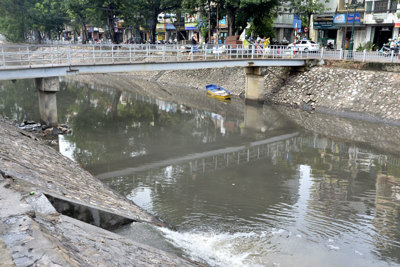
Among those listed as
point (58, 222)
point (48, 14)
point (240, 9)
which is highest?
point (48, 14)

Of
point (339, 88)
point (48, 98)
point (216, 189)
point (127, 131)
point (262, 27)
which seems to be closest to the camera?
point (216, 189)

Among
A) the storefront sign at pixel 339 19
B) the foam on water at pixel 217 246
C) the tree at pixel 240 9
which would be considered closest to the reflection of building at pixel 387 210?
the foam on water at pixel 217 246

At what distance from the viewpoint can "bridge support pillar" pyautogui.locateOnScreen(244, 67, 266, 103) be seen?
30.5m

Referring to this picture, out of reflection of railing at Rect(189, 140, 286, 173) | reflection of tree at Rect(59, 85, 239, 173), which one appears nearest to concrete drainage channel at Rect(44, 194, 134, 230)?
reflection of railing at Rect(189, 140, 286, 173)

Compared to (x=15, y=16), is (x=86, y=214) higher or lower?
lower

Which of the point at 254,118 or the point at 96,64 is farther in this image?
the point at 254,118

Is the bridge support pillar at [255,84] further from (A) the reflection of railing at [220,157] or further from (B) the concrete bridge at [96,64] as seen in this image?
(A) the reflection of railing at [220,157]

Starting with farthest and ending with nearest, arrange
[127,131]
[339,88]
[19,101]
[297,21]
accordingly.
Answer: [297,21] → [19,101] → [339,88] → [127,131]

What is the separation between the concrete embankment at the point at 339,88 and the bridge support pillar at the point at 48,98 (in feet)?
58.5

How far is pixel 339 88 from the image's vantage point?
2833cm

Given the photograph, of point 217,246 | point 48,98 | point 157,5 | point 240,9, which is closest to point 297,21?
point 240,9

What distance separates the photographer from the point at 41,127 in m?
21.4

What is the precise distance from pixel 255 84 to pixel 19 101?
1926 cm

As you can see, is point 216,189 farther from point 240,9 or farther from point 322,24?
point 322,24
